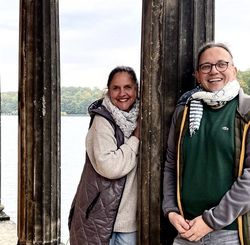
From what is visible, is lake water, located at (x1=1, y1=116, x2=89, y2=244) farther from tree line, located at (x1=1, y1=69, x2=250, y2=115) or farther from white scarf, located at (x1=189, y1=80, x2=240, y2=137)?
white scarf, located at (x1=189, y1=80, x2=240, y2=137)

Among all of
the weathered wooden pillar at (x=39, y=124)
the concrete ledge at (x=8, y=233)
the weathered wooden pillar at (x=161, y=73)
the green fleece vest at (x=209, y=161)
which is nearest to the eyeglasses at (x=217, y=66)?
the green fleece vest at (x=209, y=161)

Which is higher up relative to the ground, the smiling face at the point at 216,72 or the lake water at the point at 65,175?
the smiling face at the point at 216,72

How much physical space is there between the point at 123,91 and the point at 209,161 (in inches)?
25.4

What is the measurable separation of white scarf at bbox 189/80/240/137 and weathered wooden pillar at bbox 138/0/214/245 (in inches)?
9.4

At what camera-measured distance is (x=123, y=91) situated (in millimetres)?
2283

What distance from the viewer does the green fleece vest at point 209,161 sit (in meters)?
1.78

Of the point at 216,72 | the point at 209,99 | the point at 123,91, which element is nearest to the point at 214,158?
the point at 209,99

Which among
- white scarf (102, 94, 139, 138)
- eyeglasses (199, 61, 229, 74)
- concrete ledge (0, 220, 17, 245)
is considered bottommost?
concrete ledge (0, 220, 17, 245)

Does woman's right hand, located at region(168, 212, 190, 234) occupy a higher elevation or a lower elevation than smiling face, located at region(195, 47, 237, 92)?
lower

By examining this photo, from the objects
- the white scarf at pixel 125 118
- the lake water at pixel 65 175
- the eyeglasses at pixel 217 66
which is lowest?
the lake water at pixel 65 175

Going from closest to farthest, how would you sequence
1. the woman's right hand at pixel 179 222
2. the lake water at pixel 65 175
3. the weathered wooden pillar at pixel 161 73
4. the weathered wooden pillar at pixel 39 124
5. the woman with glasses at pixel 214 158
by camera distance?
the woman with glasses at pixel 214 158
the woman's right hand at pixel 179 222
the weathered wooden pillar at pixel 161 73
the weathered wooden pillar at pixel 39 124
the lake water at pixel 65 175

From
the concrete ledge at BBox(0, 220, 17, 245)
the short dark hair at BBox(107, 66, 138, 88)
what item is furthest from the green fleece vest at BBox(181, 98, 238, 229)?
the concrete ledge at BBox(0, 220, 17, 245)

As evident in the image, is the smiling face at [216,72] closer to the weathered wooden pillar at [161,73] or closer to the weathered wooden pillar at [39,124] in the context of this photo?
the weathered wooden pillar at [161,73]

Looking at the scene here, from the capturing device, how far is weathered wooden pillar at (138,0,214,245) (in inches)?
82.7
